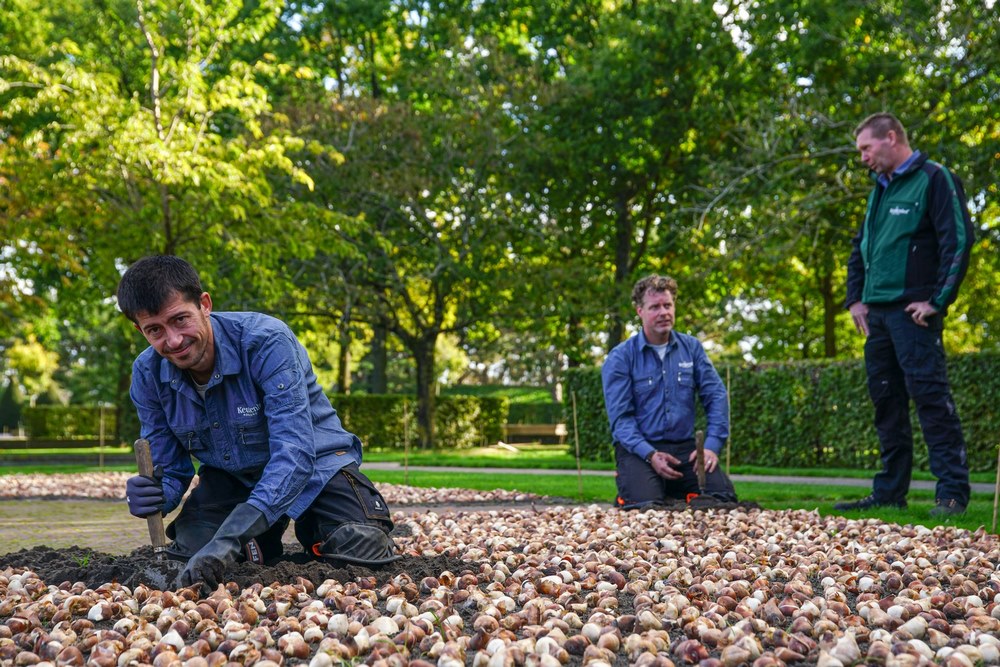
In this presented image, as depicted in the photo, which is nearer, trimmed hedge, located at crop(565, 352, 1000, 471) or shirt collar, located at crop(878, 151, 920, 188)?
shirt collar, located at crop(878, 151, 920, 188)

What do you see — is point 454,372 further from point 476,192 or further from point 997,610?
point 997,610

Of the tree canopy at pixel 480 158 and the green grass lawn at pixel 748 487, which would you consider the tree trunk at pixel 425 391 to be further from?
the green grass lawn at pixel 748 487

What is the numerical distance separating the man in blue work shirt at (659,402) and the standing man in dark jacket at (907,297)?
92cm

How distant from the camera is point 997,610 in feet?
8.86

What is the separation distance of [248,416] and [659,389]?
299cm

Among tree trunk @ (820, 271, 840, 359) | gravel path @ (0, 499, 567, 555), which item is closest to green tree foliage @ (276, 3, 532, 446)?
tree trunk @ (820, 271, 840, 359)

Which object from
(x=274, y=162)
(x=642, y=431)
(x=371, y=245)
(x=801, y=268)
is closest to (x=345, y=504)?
(x=642, y=431)

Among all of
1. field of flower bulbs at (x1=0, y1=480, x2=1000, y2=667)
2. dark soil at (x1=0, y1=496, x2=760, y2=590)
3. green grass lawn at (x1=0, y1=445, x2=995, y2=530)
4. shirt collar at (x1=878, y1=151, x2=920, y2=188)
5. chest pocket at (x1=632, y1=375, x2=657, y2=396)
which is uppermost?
shirt collar at (x1=878, y1=151, x2=920, y2=188)

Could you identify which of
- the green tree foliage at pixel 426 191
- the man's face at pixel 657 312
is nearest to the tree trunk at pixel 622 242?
the green tree foliage at pixel 426 191

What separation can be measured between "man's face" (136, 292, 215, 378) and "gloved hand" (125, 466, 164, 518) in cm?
44

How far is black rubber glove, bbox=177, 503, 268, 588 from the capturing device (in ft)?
9.87

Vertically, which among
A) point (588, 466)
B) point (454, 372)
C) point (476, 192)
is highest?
point (476, 192)

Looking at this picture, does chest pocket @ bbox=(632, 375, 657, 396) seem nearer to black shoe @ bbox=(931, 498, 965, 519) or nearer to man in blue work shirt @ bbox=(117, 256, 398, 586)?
black shoe @ bbox=(931, 498, 965, 519)

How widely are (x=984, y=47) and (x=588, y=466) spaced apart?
22.7 feet
